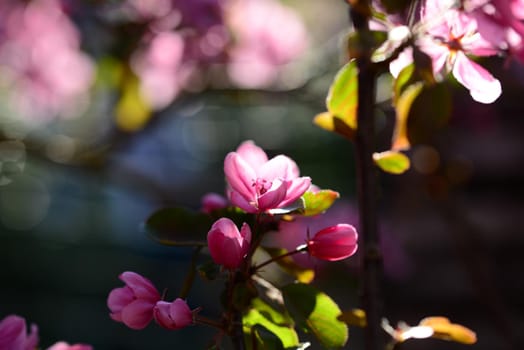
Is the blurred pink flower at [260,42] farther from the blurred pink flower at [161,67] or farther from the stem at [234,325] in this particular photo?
the stem at [234,325]

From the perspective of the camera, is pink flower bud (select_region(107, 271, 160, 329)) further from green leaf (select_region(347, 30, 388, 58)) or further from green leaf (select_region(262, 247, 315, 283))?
green leaf (select_region(347, 30, 388, 58))

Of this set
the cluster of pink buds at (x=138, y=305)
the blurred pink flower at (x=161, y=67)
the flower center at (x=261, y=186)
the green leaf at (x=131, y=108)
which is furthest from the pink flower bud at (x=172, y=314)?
the green leaf at (x=131, y=108)

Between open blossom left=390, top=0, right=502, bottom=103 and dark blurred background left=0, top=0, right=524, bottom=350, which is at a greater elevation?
open blossom left=390, top=0, right=502, bottom=103

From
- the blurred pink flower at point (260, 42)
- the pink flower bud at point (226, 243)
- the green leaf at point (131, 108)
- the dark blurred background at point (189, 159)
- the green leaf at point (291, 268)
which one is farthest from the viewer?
the blurred pink flower at point (260, 42)

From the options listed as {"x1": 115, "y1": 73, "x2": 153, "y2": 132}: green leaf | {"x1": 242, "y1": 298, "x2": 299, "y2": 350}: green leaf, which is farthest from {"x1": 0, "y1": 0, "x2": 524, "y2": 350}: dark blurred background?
{"x1": 242, "y1": 298, "x2": 299, "y2": 350}: green leaf

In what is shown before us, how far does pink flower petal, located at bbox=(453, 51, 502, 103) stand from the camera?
0.63m

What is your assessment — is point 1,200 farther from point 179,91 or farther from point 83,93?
point 179,91

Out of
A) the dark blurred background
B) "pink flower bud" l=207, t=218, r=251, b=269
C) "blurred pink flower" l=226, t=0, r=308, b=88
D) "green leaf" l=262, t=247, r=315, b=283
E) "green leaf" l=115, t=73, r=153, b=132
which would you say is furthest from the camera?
"blurred pink flower" l=226, t=0, r=308, b=88

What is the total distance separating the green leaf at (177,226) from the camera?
2.17 ft

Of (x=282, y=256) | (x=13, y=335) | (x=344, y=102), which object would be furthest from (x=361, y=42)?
(x=13, y=335)

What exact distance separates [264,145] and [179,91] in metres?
1.53

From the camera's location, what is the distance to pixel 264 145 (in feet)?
11.3

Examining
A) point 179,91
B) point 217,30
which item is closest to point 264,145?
point 179,91

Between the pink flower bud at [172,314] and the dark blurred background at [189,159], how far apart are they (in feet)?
0.50
